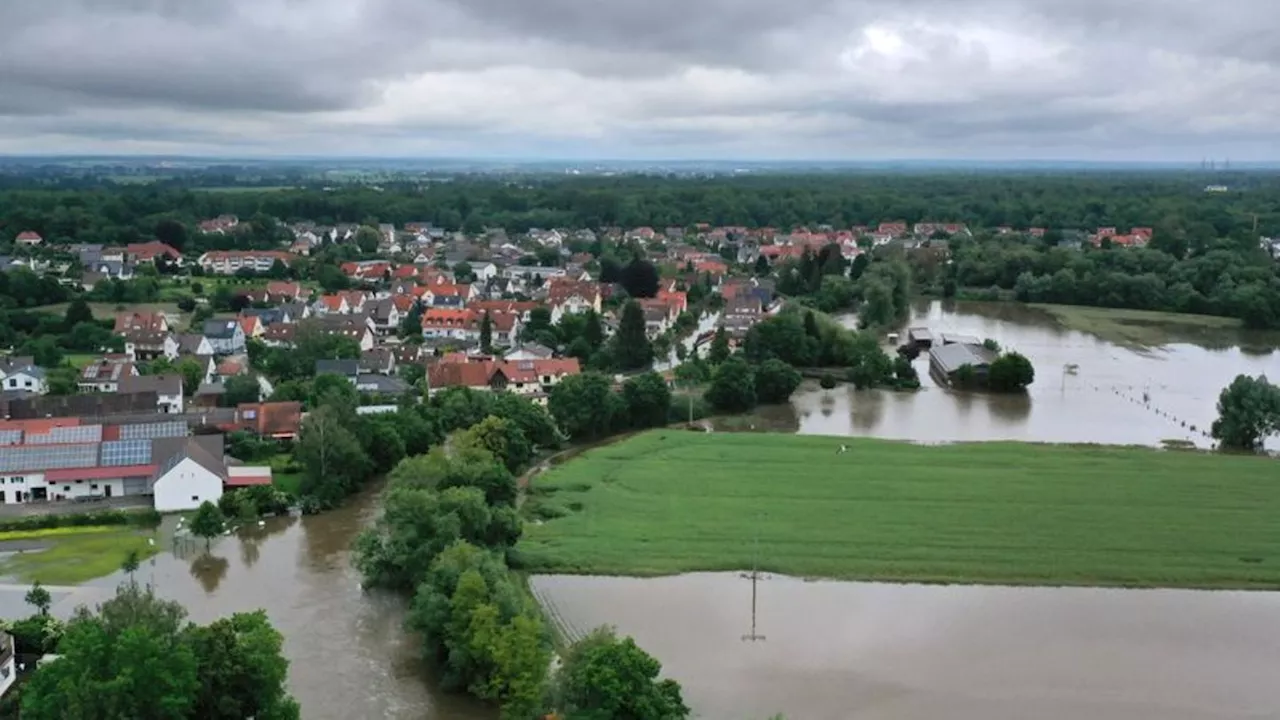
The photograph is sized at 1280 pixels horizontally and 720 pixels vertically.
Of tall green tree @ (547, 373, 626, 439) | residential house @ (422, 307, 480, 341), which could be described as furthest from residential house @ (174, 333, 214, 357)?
tall green tree @ (547, 373, 626, 439)

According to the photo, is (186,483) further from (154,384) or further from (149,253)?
(149,253)

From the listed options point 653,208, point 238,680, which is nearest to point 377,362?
point 238,680

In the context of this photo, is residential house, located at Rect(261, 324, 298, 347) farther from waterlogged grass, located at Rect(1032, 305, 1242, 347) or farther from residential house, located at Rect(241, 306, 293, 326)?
waterlogged grass, located at Rect(1032, 305, 1242, 347)

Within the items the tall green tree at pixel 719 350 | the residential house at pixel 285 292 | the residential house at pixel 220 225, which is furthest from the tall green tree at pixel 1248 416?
the residential house at pixel 220 225

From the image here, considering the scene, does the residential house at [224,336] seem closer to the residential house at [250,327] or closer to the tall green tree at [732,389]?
the residential house at [250,327]

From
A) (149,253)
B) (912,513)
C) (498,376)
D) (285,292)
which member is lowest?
(912,513)

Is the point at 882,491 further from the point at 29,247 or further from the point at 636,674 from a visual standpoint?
the point at 29,247
